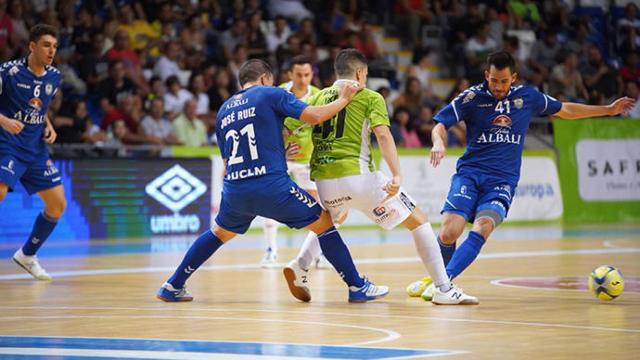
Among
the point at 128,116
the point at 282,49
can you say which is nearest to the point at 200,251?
the point at 128,116

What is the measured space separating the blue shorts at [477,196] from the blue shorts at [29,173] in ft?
14.0

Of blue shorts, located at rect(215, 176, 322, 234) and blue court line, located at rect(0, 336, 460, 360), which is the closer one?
blue court line, located at rect(0, 336, 460, 360)

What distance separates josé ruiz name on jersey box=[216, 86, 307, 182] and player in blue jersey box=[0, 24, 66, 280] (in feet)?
9.40

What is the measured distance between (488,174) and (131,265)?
5290 mm

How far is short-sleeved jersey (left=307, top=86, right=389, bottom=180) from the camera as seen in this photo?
30.3ft

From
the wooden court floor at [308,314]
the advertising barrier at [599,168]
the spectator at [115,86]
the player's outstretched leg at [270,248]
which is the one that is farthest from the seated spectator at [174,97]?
the advertising barrier at [599,168]

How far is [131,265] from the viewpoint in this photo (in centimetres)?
1345

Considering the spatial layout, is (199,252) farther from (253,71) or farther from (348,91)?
(348,91)

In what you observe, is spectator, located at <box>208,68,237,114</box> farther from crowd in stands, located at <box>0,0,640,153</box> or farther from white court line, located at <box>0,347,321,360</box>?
white court line, located at <box>0,347,321,360</box>

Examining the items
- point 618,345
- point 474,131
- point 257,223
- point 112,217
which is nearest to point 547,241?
point 257,223

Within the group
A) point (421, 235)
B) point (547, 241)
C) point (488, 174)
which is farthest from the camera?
point (547, 241)

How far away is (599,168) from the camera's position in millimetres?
23453

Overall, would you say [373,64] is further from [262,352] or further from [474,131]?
[262,352]

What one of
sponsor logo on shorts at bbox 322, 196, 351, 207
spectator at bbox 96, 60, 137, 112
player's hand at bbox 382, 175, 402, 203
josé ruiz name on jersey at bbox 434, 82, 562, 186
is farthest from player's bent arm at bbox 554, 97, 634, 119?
spectator at bbox 96, 60, 137, 112
